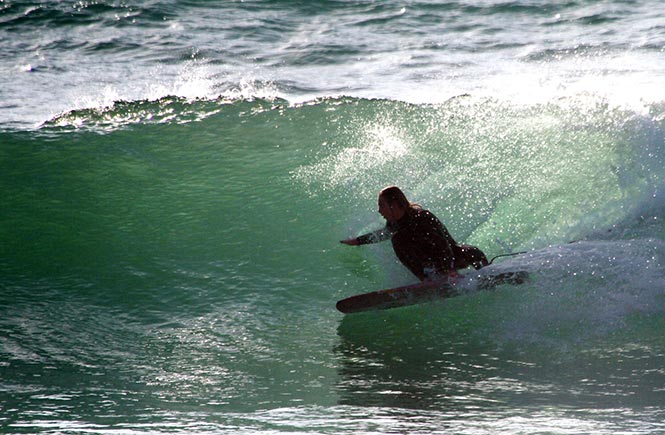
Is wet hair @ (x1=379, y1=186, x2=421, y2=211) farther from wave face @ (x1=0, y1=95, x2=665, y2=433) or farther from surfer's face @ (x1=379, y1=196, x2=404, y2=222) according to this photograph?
wave face @ (x1=0, y1=95, x2=665, y2=433)

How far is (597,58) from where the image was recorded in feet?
40.9

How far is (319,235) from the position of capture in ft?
23.7

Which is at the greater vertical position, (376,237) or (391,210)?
(391,210)

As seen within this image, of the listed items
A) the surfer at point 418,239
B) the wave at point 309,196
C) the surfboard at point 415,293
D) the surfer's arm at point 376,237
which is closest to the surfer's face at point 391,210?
the surfer at point 418,239

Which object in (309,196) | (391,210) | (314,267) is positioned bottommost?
(314,267)

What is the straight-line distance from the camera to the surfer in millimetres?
5703

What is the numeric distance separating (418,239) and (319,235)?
1.65 metres

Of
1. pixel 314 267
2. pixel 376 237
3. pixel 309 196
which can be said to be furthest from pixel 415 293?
pixel 309 196

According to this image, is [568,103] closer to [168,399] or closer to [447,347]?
[447,347]

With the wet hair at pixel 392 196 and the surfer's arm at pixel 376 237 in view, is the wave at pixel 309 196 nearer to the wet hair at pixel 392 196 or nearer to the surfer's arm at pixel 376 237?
the surfer's arm at pixel 376 237

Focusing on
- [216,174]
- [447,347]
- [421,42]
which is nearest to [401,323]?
[447,347]

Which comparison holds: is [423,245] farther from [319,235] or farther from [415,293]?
[319,235]

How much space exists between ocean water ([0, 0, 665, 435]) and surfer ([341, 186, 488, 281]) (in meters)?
0.25

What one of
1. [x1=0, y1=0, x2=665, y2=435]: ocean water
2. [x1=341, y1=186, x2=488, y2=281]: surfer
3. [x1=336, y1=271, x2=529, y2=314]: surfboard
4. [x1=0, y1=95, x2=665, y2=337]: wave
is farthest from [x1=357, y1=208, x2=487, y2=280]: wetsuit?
[x1=0, y1=95, x2=665, y2=337]: wave
